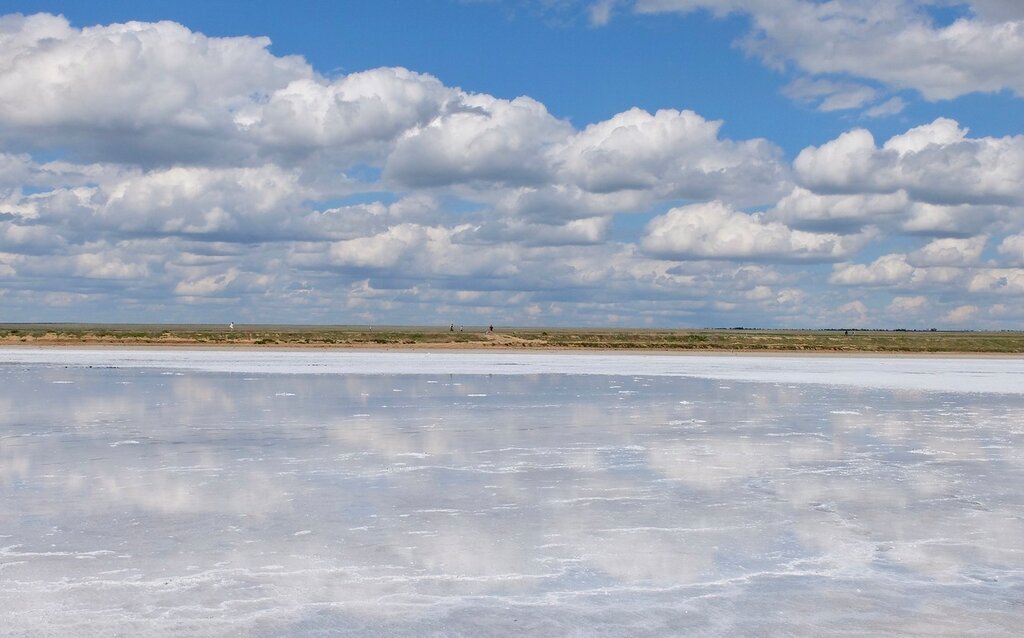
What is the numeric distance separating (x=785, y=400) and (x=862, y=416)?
4.70m

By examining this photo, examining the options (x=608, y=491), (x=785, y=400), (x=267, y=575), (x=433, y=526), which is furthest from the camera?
(x=785, y=400)

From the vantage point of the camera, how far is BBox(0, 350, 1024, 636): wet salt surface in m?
6.93

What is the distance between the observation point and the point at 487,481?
12.4 meters

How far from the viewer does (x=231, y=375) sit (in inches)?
1415

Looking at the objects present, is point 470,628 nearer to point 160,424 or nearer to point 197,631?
point 197,631

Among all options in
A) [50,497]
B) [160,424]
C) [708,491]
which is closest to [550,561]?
[708,491]

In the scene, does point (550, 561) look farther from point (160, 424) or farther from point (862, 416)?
point (862, 416)

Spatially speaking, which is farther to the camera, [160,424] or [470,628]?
[160,424]

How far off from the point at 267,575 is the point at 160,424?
11798 millimetres

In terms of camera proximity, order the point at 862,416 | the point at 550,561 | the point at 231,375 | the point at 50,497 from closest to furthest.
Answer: the point at 550,561
the point at 50,497
the point at 862,416
the point at 231,375

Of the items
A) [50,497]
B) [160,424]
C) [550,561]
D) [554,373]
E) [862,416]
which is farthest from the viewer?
[554,373]

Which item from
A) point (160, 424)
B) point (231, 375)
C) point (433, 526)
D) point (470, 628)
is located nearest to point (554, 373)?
point (231, 375)

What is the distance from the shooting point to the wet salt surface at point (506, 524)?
6.93m

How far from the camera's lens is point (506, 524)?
985 cm
